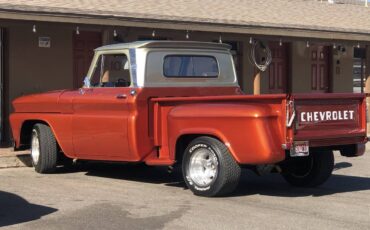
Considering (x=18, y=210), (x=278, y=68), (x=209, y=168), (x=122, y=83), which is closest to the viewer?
(x=18, y=210)

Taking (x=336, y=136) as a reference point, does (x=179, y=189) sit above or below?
below

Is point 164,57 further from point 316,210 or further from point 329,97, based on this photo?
point 316,210

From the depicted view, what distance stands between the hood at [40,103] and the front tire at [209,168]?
262cm

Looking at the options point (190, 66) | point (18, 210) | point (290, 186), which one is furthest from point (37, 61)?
point (18, 210)

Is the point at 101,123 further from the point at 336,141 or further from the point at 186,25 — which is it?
the point at 186,25

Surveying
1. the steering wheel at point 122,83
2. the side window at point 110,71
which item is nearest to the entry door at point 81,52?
the side window at point 110,71

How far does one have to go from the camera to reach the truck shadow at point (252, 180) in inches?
347

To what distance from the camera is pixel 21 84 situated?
45.9 feet

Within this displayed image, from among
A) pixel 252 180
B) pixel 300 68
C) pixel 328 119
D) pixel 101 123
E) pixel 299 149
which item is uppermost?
pixel 300 68

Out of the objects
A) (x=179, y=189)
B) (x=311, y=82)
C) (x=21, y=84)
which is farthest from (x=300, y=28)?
(x=179, y=189)

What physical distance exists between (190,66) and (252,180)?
1.94 metres

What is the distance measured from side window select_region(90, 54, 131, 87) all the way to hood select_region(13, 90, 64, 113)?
0.71 m

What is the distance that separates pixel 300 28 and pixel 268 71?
9.80ft

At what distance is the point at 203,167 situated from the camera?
828cm
